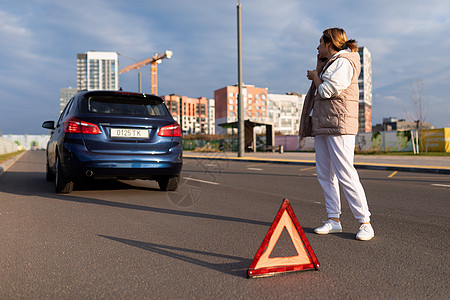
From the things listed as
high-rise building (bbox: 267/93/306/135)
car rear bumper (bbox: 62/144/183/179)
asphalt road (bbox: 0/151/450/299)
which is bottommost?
asphalt road (bbox: 0/151/450/299)

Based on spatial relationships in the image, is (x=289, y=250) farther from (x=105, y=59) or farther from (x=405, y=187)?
(x=105, y=59)

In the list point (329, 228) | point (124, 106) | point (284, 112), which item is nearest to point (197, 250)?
point (329, 228)

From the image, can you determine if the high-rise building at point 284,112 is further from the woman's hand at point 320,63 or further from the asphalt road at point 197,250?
the woman's hand at point 320,63

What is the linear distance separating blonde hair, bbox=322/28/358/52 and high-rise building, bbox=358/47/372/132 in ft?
415

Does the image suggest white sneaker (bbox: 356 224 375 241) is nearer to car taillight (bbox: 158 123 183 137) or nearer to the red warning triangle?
the red warning triangle

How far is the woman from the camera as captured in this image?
135 inches

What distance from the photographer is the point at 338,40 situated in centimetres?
360

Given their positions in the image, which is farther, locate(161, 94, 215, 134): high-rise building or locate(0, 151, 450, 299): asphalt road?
locate(161, 94, 215, 134): high-rise building

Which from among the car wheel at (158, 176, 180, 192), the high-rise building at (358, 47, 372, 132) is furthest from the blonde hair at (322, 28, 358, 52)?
the high-rise building at (358, 47, 372, 132)

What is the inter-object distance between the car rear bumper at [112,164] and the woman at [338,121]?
297 cm

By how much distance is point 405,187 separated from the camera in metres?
7.71

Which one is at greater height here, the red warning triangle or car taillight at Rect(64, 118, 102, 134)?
car taillight at Rect(64, 118, 102, 134)

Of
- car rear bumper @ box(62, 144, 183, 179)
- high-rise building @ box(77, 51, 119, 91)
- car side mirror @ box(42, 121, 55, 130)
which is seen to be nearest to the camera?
car rear bumper @ box(62, 144, 183, 179)

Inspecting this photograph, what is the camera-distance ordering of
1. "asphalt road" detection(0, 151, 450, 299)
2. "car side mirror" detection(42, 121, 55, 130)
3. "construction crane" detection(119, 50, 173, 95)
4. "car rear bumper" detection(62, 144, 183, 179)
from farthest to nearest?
"construction crane" detection(119, 50, 173, 95) < "car side mirror" detection(42, 121, 55, 130) < "car rear bumper" detection(62, 144, 183, 179) < "asphalt road" detection(0, 151, 450, 299)
